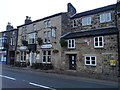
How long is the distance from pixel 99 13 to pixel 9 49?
23.1 meters

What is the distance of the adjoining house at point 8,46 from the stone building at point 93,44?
1569 centimetres

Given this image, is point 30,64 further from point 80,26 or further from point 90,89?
point 90,89

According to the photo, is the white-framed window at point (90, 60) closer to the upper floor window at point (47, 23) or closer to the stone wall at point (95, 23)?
the stone wall at point (95, 23)

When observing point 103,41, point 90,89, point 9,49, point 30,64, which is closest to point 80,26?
point 103,41

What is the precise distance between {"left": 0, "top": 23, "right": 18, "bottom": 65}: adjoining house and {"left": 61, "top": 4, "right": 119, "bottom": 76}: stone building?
51.5 ft

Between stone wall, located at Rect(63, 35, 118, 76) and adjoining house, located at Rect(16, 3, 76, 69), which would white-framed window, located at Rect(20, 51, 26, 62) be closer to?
adjoining house, located at Rect(16, 3, 76, 69)

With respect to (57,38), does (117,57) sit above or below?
below

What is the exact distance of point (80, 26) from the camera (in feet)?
67.7

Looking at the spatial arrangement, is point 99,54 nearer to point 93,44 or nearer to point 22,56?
point 93,44

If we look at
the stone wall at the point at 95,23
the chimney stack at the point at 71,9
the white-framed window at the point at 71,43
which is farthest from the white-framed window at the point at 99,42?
the chimney stack at the point at 71,9

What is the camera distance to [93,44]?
16594 mm

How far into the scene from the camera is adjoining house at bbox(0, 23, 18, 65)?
30.9 meters

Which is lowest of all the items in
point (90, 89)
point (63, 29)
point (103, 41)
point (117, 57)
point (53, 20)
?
point (90, 89)

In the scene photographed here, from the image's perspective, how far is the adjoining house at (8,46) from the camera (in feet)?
101
